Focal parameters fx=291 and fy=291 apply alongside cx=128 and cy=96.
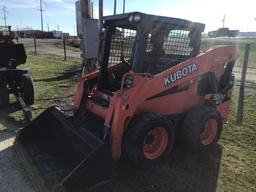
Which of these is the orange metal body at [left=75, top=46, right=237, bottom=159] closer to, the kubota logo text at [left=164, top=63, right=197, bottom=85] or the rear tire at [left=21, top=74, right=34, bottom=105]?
the kubota logo text at [left=164, top=63, right=197, bottom=85]

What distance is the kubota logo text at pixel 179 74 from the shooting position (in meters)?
4.00

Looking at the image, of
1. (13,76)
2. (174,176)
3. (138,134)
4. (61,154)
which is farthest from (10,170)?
(13,76)

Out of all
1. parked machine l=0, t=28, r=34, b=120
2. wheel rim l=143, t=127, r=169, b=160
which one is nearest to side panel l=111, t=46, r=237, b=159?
wheel rim l=143, t=127, r=169, b=160

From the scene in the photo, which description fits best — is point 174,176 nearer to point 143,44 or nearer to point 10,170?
point 143,44

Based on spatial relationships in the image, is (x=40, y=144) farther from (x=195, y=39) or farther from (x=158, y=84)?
(x=195, y=39)

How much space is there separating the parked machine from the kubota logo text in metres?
3.52

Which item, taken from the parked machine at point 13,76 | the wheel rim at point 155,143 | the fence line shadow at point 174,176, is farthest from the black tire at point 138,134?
the parked machine at point 13,76

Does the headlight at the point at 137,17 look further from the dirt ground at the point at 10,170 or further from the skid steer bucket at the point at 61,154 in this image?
the dirt ground at the point at 10,170

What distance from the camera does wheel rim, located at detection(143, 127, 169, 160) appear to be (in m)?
3.95

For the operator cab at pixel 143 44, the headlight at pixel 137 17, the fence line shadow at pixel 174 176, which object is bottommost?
the fence line shadow at pixel 174 176

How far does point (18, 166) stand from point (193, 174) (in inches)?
95.6

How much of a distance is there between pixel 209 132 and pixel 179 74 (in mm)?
1230

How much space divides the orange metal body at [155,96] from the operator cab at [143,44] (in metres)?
0.22

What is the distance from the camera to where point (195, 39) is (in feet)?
14.4
